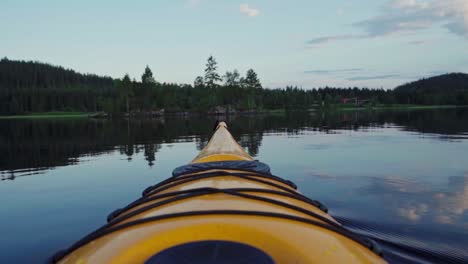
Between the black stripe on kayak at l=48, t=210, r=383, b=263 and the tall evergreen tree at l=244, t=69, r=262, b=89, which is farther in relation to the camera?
the tall evergreen tree at l=244, t=69, r=262, b=89

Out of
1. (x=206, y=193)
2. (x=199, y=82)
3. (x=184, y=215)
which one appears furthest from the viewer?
(x=199, y=82)

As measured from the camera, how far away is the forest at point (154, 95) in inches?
3580

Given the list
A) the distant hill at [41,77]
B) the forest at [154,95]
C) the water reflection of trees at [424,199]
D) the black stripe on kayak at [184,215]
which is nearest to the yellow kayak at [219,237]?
the black stripe on kayak at [184,215]

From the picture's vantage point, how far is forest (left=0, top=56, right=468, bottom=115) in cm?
9094

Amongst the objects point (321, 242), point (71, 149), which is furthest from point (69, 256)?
point (71, 149)

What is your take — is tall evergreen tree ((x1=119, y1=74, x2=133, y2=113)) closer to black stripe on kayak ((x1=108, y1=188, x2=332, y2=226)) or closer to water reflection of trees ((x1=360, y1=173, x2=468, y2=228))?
water reflection of trees ((x1=360, y1=173, x2=468, y2=228))

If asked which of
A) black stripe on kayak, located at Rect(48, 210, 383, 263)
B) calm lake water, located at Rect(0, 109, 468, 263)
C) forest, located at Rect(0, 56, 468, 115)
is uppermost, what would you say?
forest, located at Rect(0, 56, 468, 115)

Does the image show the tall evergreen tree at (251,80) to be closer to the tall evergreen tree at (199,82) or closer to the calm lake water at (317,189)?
the tall evergreen tree at (199,82)

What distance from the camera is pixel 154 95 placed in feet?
301

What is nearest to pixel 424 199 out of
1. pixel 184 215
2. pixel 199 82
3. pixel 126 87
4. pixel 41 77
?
pixel 184 215

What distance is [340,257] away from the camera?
205 centimetres

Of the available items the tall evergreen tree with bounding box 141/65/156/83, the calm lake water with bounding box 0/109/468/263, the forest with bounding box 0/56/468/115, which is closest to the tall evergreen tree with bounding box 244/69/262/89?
the forest with bounding box 0/56/468/115

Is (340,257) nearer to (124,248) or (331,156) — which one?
(124,248)

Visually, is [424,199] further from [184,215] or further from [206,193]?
[184,215]
